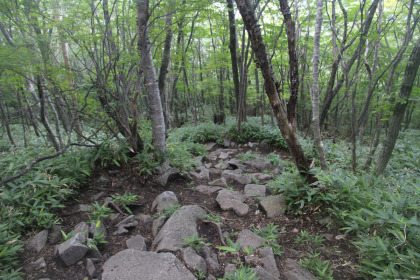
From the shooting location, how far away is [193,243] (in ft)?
8.97

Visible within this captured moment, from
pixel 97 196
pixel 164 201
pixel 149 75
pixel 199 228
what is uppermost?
pixel 149 75

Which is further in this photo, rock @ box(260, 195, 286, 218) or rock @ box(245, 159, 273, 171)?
rock @ box(245, 159, 273, 171)

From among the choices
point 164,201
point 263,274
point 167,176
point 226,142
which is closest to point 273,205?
point 263,274

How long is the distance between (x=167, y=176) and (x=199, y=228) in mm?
1597

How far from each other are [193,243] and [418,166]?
20.2 ft

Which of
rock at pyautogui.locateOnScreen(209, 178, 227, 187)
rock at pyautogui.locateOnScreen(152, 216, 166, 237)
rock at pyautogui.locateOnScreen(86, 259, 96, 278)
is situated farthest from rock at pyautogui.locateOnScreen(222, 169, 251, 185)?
rock at pyautogui.locateOnScreen(86, 259, 96, 278)

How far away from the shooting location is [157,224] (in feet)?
10.6

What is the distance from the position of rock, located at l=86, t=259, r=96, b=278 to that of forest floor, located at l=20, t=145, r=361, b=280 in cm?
4

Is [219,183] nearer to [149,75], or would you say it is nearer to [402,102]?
[149,75]

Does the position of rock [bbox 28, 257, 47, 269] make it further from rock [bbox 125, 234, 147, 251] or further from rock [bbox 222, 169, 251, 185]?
rock [bbox 222, 169, 251, 185]

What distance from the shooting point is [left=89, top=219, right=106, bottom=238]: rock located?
9.33 feet

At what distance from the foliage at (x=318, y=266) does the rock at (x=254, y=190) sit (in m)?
1.69

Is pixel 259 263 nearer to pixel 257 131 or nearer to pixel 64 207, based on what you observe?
pixel 64 207

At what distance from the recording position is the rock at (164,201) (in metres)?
3.71
